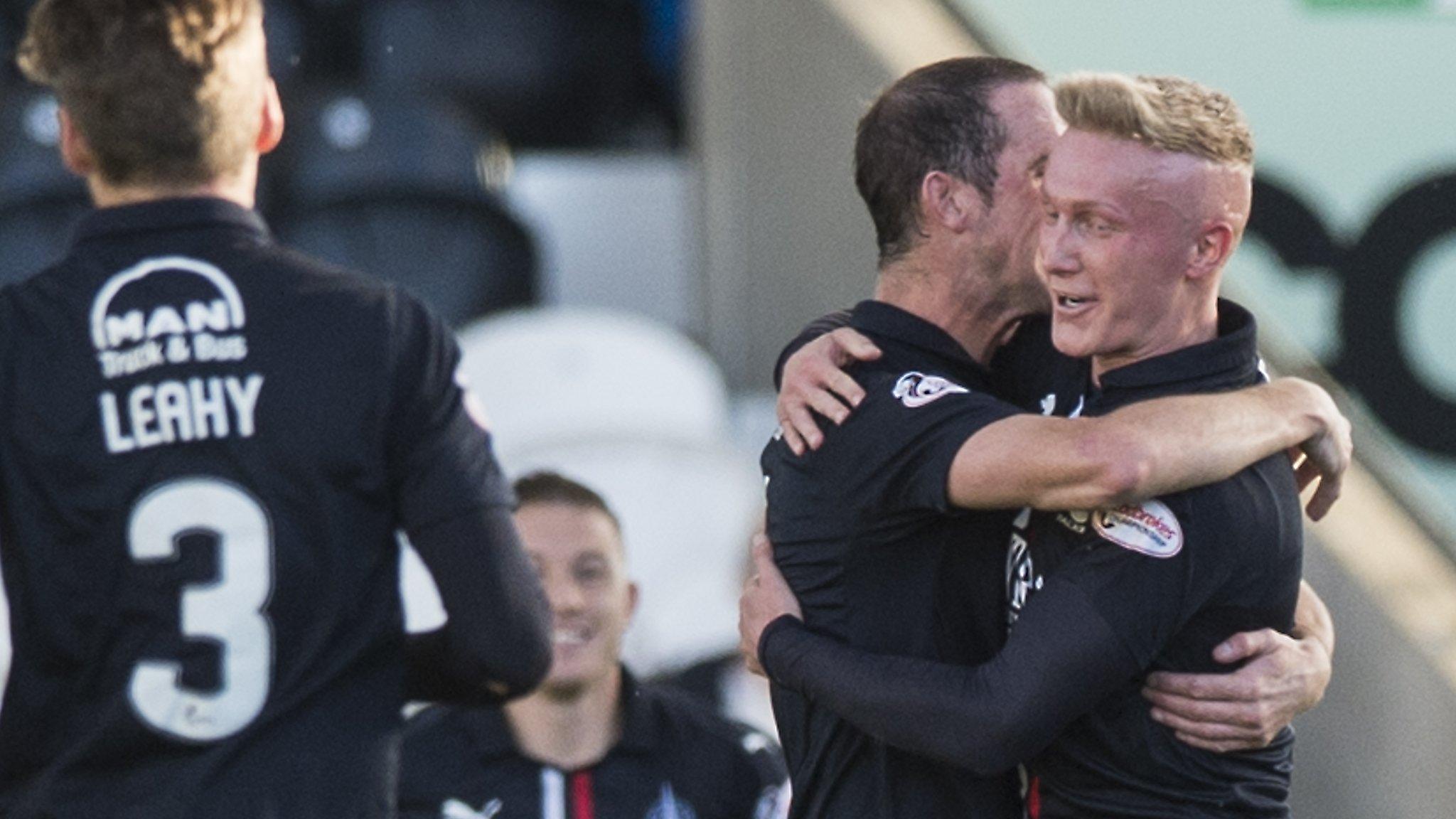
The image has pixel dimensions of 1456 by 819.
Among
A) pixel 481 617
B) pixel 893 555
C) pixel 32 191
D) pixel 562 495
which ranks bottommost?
pixel 32 191

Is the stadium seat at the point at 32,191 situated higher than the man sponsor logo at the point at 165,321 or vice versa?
the man sponsor logo at the point at 165,321

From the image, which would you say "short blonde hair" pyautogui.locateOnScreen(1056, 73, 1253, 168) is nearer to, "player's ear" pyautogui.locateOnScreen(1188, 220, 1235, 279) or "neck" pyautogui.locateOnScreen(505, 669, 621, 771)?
"player's ear" pyautogui.locateOnScreen(1188, 220, 1235, 279)

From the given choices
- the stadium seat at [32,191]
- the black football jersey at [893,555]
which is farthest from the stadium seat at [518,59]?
the black football jersey at [893,555]

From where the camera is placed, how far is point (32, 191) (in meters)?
5.80

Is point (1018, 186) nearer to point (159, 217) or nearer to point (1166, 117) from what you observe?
point (1166, 117)

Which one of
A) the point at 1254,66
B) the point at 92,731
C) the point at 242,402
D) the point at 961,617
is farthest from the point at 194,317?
the point at 1254,66

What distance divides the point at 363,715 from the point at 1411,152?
3.60 metres

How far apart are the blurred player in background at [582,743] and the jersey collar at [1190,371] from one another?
57.6 inches

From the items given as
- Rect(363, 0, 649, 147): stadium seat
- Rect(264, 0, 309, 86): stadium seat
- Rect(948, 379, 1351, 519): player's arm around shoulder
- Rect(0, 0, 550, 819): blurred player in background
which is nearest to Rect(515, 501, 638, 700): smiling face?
Rect(0, 0, 550, 819): blurred player in background

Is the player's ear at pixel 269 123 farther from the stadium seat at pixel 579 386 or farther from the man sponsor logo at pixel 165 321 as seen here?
the stadium seat at pixel 579 386

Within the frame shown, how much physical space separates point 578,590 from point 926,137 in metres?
1.41

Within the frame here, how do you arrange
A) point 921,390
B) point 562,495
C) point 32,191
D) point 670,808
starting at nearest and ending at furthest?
point 921,390, point 670,808, point 562,495, point 32,191

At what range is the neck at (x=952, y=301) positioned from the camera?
2.65 metres

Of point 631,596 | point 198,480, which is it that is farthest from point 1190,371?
point 631,596
